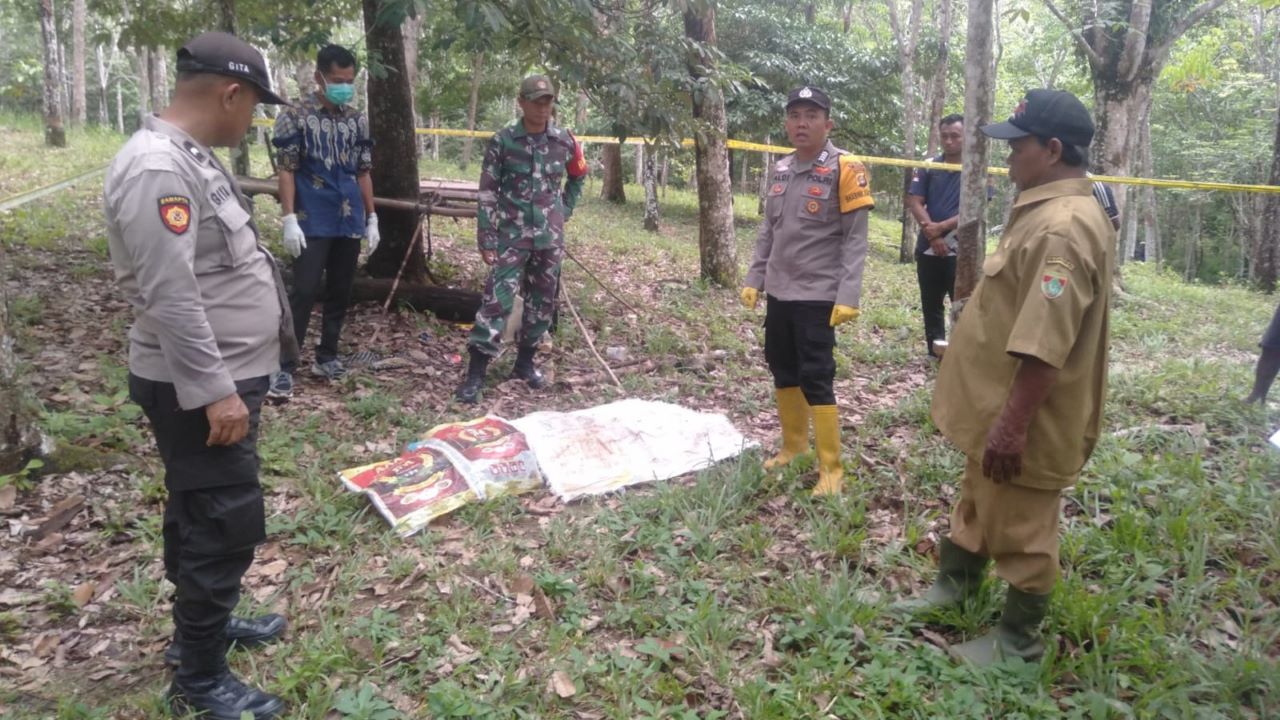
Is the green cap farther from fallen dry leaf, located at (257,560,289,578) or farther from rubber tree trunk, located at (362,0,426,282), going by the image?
fallen dry leaf, located at (257,560,289,578)

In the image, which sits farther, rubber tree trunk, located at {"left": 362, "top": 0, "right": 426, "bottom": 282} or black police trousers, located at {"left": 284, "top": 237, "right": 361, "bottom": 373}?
rubber tree trunk, located at {"left": 362, "top": 0, "right": 426, "bottom": 282}

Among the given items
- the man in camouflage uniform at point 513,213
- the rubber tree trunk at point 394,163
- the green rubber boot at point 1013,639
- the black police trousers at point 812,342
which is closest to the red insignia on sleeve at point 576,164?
the man in camouflage uniform at point 513,213

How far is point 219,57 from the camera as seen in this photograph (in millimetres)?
2236

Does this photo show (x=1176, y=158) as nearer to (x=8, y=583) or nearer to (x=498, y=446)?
(x=498, y=446)

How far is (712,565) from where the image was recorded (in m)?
3.40

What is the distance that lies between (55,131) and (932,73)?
1683cm

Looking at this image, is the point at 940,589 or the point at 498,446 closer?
the point at 940,589

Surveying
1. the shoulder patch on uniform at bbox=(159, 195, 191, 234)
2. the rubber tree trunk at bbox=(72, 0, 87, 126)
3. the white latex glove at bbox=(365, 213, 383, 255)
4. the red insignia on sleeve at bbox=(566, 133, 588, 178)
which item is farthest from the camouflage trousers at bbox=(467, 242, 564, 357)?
the rubber tree trunk at bbox=(72, 0, 87, 126)

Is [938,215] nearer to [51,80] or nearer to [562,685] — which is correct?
[562,685]

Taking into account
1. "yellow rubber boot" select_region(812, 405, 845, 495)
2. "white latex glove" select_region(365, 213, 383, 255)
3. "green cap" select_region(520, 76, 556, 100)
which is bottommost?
"yellow rubber boot" select_region(812, 405, 845, 495)

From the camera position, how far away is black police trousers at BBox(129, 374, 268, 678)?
2332mm

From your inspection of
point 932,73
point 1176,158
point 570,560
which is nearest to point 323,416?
point 570,560

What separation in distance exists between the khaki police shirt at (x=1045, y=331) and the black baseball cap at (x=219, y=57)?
7.72 feet

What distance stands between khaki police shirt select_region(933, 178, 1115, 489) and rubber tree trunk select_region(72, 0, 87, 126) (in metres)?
20.3
